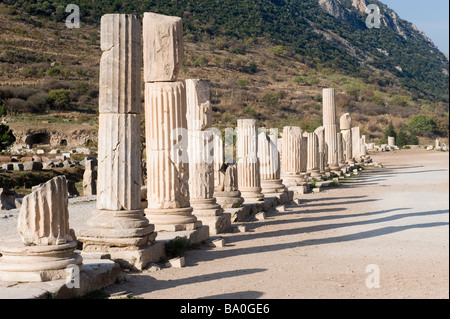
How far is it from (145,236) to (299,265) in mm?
2342

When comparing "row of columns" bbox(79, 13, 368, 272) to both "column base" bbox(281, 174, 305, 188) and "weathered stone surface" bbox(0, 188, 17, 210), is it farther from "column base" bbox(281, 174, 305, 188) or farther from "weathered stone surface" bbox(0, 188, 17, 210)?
"column base" bbox(281, 174, 305, 188)

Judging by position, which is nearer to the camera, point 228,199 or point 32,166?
point 228,199

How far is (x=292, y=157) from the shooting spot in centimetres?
2277

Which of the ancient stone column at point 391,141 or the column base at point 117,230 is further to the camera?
the ancient stone column at point 391,141

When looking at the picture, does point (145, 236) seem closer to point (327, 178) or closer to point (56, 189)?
point (56, 189)

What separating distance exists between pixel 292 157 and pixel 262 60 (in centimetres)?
5735

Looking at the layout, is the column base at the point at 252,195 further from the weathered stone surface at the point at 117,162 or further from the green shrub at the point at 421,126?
the green shrub at the point at 421,126

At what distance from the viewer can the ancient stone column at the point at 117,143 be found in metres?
9.47

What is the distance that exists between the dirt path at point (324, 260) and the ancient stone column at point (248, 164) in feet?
3.37

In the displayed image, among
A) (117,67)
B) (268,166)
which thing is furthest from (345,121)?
(117,67)

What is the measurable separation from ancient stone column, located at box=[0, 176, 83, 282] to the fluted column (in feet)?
50.5

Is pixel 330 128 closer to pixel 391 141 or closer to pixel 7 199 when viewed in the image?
pixel 7 199

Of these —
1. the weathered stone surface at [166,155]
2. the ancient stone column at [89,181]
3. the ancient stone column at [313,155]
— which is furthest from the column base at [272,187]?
the weathered stone surface at [166,155]

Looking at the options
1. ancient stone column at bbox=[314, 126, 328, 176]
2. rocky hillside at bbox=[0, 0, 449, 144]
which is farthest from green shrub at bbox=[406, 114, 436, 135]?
ancient stone column at bbox=[314, 126, 328, 176]
